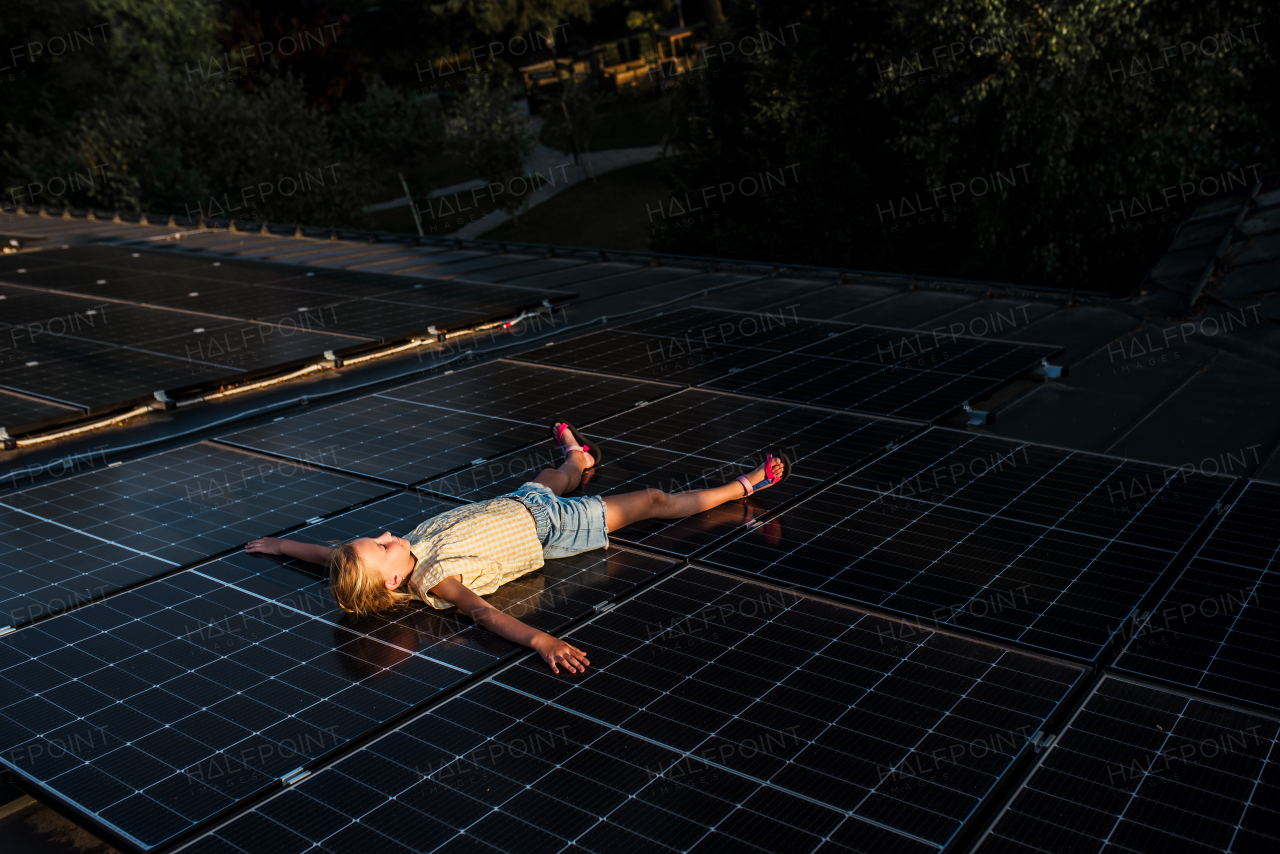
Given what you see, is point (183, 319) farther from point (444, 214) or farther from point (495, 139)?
point (444, 214)

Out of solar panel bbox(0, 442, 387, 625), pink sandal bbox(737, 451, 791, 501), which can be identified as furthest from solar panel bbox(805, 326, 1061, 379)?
solar panel bbox(0, 442, 387, 625)

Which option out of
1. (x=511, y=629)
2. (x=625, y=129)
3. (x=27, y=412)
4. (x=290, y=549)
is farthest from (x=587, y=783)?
(x=625, y=129)

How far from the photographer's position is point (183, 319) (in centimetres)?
1488

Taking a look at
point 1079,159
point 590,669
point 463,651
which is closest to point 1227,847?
point 590,669

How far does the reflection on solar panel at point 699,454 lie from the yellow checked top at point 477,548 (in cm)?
88

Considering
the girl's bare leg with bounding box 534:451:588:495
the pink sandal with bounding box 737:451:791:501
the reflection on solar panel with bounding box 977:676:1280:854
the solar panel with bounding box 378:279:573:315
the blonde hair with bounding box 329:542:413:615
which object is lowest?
the reflection on solar panel with bounding box 977:676:1280:854

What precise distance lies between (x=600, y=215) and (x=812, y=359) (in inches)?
1636

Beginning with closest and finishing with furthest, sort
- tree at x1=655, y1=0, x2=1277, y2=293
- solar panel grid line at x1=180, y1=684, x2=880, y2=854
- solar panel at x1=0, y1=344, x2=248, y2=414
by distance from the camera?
solar panel grid line at x1=180, y1=684, x2=880, y2=854 < solar panel at x1=0, y1=344, x2=248, y2=414 < tree at x1=655, y1=0, x2=1277, y2=293

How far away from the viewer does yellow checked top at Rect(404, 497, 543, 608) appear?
6.36 metres

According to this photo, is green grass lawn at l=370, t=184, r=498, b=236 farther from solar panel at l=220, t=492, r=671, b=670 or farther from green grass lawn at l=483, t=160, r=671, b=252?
solar panel at l=220, t=492, r=671, b=670

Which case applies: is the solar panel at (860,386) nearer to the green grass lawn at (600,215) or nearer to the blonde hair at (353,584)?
the blonde hair at (353,584)

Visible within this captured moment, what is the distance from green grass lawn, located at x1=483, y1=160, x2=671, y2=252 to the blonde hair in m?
40.1

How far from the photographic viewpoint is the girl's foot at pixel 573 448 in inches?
329

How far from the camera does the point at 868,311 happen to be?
13.7m
